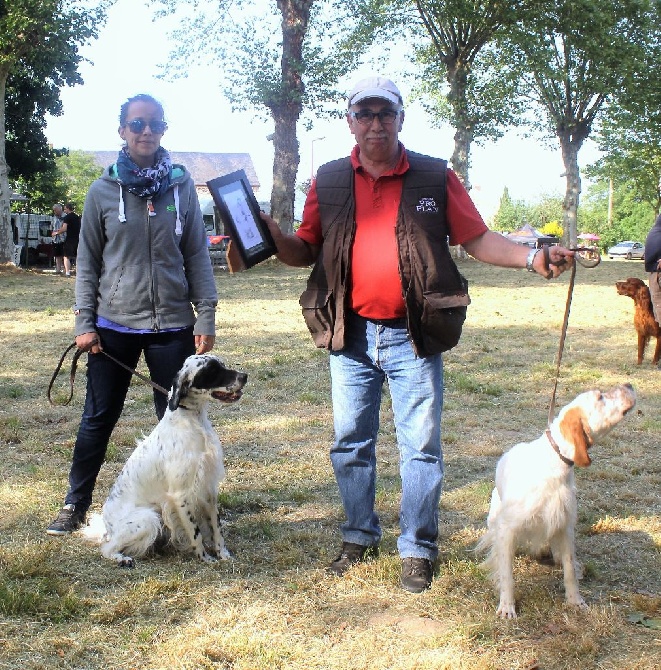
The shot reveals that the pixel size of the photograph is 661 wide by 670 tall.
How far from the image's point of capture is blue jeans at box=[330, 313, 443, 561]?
348cm

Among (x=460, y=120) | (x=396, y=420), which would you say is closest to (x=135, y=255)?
(x=396, y=420)

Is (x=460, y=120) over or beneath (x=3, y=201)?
over

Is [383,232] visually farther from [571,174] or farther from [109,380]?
[571,174]

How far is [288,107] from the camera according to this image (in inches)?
850

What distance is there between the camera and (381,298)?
3.43 meters

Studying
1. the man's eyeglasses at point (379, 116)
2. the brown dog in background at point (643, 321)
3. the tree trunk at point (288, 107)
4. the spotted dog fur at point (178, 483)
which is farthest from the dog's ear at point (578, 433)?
the tree trunk at point (288, 107)

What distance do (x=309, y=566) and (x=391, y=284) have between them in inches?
56.8

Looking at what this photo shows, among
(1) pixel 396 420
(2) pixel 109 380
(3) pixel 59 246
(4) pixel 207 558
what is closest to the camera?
(1) pixel 396 420

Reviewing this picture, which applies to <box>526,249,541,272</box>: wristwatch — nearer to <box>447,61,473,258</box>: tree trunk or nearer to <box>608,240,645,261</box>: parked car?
<box>447,61,473,258</box>: tree trunk

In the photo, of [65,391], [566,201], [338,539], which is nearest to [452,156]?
[566,201]

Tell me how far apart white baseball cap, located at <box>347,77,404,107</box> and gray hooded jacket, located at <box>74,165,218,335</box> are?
1104 mm

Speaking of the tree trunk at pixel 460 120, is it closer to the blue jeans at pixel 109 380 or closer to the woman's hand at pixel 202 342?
the woman's hand at pixel 202 342

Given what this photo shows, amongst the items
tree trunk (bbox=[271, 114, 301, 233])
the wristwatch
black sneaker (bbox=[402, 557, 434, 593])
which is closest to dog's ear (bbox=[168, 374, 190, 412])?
black sneaker (bbox=[402, 557, 434, 593])

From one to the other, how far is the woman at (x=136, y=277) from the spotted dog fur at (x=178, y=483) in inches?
9.7
